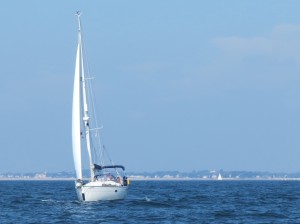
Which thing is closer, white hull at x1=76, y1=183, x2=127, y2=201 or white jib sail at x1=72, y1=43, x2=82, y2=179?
white hull at x1=76, y1=183, x2=127, y2=201

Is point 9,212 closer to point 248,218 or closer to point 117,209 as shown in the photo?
point 117,209

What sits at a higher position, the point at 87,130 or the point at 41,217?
the point at 87,130

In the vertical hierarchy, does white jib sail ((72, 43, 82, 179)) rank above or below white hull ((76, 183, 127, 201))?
above

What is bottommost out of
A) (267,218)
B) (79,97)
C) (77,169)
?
(267,218)

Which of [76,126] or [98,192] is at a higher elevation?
[76,126]

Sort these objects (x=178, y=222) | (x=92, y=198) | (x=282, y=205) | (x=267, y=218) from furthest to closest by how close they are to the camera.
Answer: (x=282, y=205)
(x=92, y=198)
(x=267, y=218)
(x=178, y=222)

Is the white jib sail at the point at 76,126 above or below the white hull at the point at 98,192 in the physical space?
above

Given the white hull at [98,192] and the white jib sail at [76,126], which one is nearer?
the white hull at [98,192]

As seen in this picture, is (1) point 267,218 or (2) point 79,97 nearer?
(1) point 267,218

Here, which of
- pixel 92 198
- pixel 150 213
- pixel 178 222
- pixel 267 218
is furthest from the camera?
pixel 92 198

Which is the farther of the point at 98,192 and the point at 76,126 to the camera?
the point at 76,126

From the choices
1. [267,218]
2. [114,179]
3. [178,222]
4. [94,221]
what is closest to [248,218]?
[267,218]

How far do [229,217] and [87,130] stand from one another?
64.4 ft

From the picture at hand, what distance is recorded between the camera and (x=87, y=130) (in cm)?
8656
